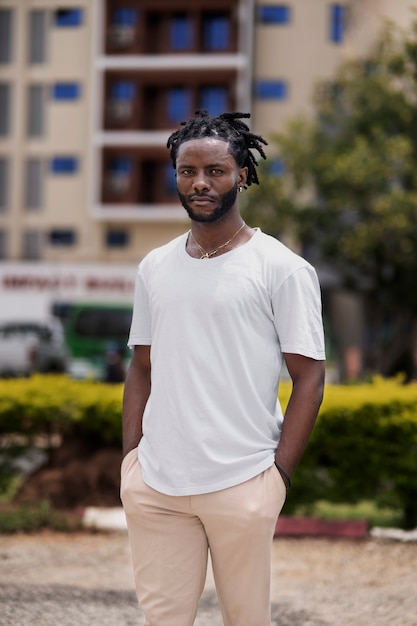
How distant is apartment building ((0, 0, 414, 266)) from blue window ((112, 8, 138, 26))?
Answer: 0.12 feet

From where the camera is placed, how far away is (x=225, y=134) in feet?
10.4

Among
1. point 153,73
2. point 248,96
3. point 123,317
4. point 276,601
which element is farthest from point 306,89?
point 276,601

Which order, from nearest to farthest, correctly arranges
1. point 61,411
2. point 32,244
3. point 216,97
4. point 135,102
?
point 61,411 → point 135,102 → point 216,97 → point 32,244

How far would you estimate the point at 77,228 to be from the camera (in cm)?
4034

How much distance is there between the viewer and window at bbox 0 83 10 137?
4094cm

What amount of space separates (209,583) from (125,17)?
3602cm

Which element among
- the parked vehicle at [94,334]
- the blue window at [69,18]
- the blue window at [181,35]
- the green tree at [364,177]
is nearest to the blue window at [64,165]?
the blue window at [69,18]

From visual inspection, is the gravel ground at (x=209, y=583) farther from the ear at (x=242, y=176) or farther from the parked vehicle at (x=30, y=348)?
the parked vehicle at (x=30, y=348)

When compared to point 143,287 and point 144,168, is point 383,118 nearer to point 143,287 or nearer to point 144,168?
point 144,168

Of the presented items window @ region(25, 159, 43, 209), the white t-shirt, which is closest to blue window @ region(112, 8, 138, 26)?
window @ region(25, 159, 43, 209)

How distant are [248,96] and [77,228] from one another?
26.6 ft

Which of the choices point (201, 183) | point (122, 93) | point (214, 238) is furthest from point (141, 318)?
point (122, 93)

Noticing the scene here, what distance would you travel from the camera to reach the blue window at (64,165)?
4066 cm

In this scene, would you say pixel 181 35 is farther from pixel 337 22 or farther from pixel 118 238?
pixel 118 238
